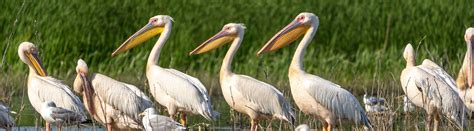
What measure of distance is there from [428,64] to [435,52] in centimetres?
453

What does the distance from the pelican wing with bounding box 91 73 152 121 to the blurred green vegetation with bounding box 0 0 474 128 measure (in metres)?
5.37

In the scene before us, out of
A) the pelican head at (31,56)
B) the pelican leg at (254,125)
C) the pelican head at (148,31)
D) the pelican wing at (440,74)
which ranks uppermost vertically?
the pelican head at (148,31)

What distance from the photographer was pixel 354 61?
1625 centimetres

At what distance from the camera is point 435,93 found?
402 inches

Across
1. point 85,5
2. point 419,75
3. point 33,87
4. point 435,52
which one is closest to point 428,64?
point 419,75

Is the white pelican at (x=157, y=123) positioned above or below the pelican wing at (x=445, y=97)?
below

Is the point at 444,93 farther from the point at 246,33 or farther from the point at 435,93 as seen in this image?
the point at 246,33

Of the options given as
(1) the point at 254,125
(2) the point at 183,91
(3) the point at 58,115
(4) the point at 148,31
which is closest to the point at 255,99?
(1) the point at 254,125

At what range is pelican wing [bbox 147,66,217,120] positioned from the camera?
10734mm

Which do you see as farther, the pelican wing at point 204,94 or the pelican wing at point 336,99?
the pelican wing at point 204,94

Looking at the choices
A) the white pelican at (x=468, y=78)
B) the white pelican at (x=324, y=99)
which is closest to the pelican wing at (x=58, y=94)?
the white pelican at (x=324, y=99)

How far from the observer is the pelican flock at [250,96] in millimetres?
10000

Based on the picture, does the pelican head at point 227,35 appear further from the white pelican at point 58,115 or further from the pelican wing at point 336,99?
the white pelican at point 58,115

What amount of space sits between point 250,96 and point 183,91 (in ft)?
1.92
